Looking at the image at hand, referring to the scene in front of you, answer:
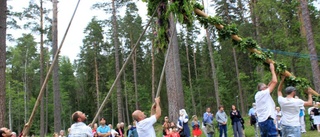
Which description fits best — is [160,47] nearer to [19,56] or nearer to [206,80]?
[206,80]

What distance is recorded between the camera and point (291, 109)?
627 centimetres

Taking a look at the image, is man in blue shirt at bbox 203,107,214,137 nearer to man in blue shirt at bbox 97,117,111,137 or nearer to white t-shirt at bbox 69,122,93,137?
man in blue shirt at bbox 97,117,111,137

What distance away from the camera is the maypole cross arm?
6.84 m

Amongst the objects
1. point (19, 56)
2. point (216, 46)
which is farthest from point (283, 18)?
point (19, 56)

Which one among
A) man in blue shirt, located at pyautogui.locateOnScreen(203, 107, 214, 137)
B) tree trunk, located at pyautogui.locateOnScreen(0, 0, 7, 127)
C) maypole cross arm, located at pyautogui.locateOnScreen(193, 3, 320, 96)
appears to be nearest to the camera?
maypole cross arm, located at pyautogui.locateOnScreen(193, 3, 320, 96)

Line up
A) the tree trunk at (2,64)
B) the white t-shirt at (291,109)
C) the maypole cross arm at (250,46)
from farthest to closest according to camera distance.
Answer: the tree trunk at (2,64) → the maypole cross arm at (250,46) → the white t-shirt at (291,109)

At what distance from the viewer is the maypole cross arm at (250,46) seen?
6.84 meters

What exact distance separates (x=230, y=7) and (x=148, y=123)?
87.4ft

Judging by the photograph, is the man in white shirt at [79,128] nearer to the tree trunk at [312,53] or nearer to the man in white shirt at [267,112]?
the man in white shirt at [267,112]

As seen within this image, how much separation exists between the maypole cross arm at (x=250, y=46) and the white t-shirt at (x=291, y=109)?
80 cm

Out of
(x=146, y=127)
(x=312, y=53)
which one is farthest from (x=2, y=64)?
(x=312, y=53)

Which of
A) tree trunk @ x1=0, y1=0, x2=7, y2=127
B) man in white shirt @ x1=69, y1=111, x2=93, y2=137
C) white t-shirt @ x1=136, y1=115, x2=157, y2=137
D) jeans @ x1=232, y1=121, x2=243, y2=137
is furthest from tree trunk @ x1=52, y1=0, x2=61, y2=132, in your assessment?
white t-shirt @ x1=136, y1=115, x2=157, y2=137

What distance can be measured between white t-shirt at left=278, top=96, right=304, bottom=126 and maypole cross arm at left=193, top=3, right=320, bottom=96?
804 mm

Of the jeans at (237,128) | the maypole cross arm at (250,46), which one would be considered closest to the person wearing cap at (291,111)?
the maypole cross arm at (250,46)
